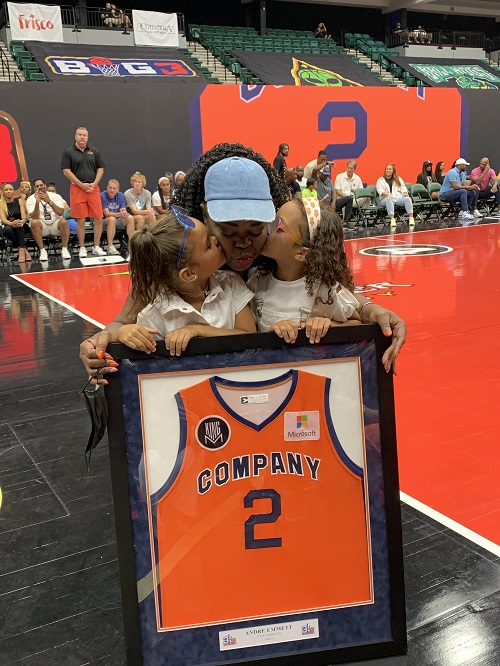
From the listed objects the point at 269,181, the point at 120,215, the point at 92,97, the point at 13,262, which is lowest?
the point at 13,262

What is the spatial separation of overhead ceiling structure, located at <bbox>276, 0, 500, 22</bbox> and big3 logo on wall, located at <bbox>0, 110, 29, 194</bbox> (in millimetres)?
14220

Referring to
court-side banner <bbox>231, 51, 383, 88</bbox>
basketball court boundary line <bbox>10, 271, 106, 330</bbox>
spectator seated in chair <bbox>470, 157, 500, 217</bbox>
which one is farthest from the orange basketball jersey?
court-side banner <bbox>231, 51, 383, 88</bbox>

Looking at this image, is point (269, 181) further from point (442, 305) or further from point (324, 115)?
point (324, 115)

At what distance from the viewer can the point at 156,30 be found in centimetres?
1666

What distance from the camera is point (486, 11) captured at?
25188mm

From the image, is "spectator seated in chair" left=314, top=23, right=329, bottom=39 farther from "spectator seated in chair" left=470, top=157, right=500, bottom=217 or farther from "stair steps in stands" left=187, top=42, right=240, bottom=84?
"spectator seated in chair" left=470, top=157, right=500, bottom=217

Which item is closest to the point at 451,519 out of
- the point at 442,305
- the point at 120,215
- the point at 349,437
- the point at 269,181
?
the point at 349,437

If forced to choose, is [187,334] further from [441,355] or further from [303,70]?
[303,70]

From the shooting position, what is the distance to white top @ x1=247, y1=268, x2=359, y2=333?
5.23 feet

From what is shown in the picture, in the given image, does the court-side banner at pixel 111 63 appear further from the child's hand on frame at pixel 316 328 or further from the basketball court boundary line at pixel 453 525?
the child's hand on frame at pixel 316 328

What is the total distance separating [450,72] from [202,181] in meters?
21.7

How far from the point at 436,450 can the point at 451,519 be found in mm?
580

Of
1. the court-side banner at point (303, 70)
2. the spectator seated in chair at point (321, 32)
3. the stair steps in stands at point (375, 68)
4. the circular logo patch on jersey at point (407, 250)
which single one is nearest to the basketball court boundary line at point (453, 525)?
the circular logo patch on jersey at point (407, 250)

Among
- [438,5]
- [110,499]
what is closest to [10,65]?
[110,499]
